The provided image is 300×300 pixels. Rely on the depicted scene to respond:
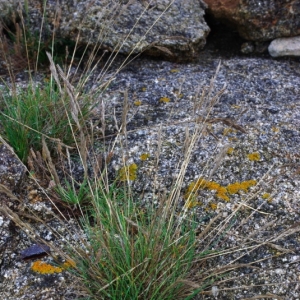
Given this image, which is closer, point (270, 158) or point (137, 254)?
point (137, 254)

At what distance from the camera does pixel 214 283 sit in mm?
1571

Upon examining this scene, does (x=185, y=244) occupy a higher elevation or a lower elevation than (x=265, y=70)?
lower

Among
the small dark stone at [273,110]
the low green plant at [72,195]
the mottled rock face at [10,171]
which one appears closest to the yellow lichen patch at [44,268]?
the low green plant at [72,195]

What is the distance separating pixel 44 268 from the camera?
5.74 ft

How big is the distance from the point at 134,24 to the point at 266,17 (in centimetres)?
80

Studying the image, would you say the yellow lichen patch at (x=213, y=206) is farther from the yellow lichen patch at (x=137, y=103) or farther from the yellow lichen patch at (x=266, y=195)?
the yellow lichen patch at (x=137, y=103)

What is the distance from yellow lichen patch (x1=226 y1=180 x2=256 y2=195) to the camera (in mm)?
2035

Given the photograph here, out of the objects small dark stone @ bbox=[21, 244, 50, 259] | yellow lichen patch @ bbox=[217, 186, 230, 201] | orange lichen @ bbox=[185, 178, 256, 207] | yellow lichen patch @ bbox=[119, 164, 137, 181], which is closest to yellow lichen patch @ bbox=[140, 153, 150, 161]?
yellow lichen patch @ bbox=[119, 164, 137, 181]

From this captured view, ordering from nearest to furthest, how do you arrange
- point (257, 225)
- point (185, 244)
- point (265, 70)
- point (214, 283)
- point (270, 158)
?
1. point (214, 283)
2. point (185, 244)
3. point (257, 225)
4. point (270, 158)
5. point (265, 70)

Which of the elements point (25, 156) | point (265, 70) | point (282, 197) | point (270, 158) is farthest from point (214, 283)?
point (265, 70)

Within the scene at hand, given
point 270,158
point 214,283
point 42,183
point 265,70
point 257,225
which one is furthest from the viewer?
point 265,70

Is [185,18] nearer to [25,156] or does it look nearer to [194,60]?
[194,60]

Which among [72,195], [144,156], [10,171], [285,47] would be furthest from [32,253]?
[285,47]

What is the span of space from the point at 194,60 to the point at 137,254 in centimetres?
172
